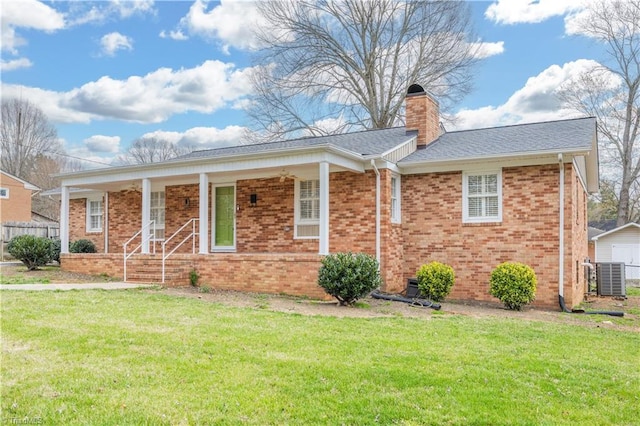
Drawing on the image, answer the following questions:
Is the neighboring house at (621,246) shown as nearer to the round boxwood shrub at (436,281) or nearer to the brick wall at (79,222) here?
the round boxwood shrub at (436,281)

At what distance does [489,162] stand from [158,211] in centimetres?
1025

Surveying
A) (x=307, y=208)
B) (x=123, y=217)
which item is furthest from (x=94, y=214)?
(x=307, y=208)

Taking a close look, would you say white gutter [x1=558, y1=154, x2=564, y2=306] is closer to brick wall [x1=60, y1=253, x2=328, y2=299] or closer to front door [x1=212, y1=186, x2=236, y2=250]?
brick wall [x1=60, y1=253, x2=328, y2=299]

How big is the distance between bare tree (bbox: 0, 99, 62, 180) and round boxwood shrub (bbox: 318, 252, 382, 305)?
3780cm

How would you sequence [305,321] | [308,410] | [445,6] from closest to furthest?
[308,410]
[305,321]
[445,6]

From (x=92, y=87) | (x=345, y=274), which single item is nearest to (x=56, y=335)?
(x=345, y=274)

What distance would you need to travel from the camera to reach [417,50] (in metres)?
27.1

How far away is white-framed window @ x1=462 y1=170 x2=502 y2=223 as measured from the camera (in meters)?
11.8

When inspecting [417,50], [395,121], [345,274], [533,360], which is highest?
[417,50]

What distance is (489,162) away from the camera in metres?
11.7

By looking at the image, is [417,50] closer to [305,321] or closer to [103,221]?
[103,221]

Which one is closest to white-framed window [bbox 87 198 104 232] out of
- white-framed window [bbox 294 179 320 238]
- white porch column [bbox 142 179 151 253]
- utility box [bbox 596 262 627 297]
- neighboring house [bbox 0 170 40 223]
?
white porch column [bbox 142 179 151 253]

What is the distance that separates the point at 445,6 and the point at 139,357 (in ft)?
83.7

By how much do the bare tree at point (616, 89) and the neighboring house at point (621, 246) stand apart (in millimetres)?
4338
